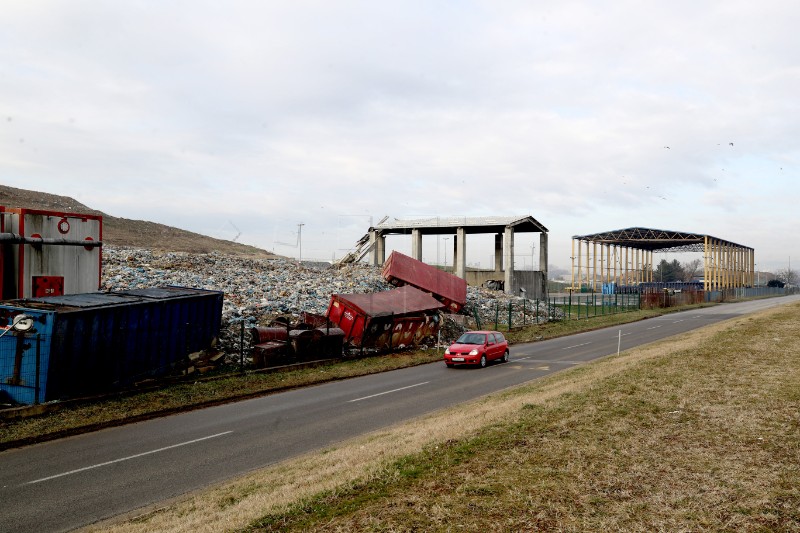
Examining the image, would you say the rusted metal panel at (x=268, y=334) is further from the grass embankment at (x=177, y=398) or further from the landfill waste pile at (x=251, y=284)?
the grass embankment at (x=177, y=398)

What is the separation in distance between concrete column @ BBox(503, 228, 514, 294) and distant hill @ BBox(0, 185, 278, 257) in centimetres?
3304

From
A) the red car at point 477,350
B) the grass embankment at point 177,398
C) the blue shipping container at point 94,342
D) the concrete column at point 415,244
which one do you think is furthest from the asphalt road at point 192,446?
the concrete column at point 415,244

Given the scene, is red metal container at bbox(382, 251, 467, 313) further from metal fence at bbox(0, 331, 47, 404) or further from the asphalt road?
metal fence at bbox(0, 331, 47, 404)

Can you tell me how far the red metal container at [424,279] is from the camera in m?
35.6

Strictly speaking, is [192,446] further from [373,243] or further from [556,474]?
[373,243]

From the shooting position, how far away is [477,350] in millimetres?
22969

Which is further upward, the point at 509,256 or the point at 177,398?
the point at 509,256

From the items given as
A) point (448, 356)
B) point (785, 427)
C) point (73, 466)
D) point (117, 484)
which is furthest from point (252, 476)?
point (448, 356)

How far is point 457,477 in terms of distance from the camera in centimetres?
735

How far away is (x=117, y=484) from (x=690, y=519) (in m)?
8.35

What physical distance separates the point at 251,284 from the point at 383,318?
9720 mm

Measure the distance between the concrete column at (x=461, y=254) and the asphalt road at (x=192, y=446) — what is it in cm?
3165

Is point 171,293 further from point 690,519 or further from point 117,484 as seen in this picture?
point 690,519

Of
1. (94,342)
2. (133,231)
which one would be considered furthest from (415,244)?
(133,231)
